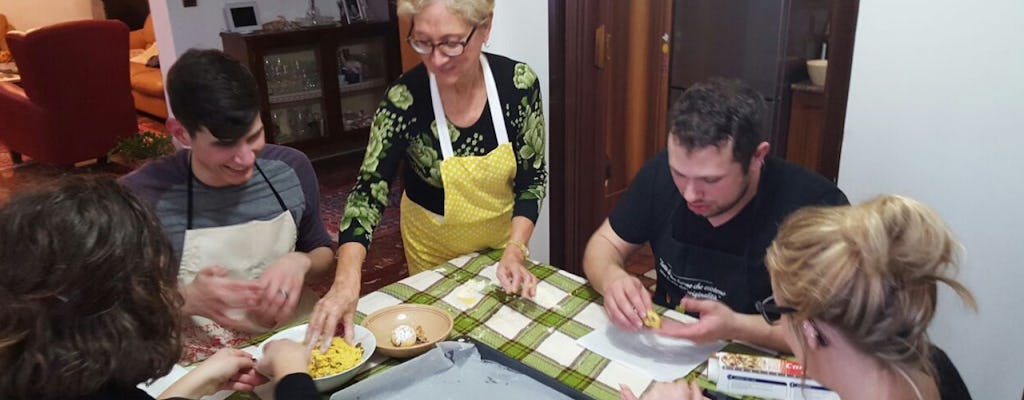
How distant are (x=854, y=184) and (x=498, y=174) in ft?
3.15

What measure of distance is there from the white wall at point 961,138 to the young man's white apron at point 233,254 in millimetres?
1454

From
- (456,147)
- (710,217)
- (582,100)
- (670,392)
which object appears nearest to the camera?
(670,392)

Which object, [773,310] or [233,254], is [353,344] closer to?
[233,254]

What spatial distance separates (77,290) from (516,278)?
0.92m

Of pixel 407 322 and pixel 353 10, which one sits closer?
pixel 407 322

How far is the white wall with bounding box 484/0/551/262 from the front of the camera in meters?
2.71

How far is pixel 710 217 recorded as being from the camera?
1.59 m

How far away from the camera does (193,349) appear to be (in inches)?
59.1

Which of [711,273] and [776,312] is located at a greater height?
[776,312]

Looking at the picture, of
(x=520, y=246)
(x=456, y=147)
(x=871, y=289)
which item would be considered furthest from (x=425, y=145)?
(x=871, y=289)

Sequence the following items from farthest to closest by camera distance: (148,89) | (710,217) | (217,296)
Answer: (148,89)
(710,217)
(217,296)

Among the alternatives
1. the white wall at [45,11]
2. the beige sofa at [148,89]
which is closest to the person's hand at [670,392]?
the beige sofa at [148,89]

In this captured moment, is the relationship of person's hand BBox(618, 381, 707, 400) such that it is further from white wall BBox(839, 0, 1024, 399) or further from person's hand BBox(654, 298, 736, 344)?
white wall BBox(839, 0, 1024, 399)

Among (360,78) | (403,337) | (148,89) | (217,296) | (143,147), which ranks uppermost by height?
(217,296)
